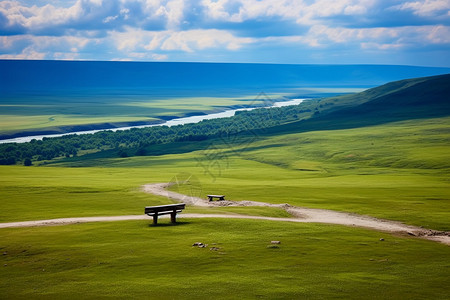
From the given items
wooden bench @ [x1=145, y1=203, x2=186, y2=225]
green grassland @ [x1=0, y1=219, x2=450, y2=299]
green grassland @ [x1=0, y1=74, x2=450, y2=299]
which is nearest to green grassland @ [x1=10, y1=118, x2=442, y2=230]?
green grassland @ [x1=0, y1=74, x2=450, y2=299]

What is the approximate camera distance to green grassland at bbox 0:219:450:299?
22.8 m

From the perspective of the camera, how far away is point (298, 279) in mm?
24109

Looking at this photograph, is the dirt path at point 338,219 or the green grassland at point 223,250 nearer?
the green grassland at point 223,250

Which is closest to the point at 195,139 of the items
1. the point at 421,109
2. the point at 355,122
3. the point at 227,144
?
the point at 227,144

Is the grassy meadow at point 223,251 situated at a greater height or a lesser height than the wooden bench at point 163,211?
lesser

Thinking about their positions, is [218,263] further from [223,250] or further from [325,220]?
[325,220]

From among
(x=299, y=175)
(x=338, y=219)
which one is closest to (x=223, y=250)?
(x=338, y=219)

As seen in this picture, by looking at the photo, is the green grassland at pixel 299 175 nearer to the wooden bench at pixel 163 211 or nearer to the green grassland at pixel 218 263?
the wooden bench at pixel 163 211

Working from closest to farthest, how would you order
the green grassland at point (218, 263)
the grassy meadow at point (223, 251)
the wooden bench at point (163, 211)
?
the green grassland at point (218, 263) → the grassy meadow at point (223, 251) → the wooden bench at point (163, 211)

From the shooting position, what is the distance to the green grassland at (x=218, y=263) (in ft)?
74.9

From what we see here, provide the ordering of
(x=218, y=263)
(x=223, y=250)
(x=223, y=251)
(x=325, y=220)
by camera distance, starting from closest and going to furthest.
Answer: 1. (x=218, y=263)
2. (x=223, y=251)
3. (x=223, y=250)
4. (x=325, y=220)

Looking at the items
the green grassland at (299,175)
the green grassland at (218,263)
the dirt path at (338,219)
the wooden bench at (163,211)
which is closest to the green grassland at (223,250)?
the green grassland at (218,263)

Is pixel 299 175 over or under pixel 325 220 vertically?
under

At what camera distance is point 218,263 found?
86.2 feet
